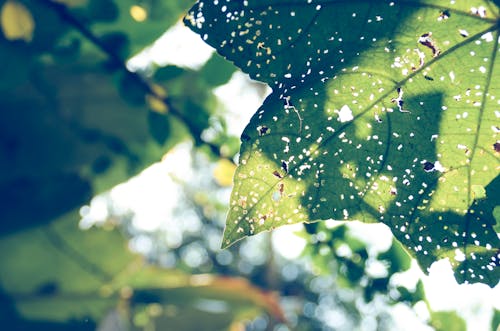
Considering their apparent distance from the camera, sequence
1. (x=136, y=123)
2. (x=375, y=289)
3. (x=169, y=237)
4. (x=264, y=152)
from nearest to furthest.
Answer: (x=264, y=152) → (x=375, y=289) → (x=136, y=123) → (x=169, y=237)

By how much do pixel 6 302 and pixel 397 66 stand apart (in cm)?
188

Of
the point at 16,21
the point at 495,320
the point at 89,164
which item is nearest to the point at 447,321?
the point at 495,320

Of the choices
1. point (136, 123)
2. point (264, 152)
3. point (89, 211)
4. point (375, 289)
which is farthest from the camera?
point (89, 211)

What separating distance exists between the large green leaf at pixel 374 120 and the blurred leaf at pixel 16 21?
797 millimetres

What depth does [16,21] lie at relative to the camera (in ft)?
3.96

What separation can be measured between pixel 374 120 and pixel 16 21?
1.10 m

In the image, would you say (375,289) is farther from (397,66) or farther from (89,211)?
(89,211)

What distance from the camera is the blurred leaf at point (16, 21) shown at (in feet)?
3.81

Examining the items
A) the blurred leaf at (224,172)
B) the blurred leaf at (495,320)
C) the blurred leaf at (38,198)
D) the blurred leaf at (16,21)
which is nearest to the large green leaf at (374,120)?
the blurred leaf at (495,320)

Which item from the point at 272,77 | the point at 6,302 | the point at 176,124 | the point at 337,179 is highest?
the point at 272,77

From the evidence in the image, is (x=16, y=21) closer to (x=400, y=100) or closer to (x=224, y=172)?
(x=224, y=172)

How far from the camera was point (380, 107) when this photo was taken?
63cm

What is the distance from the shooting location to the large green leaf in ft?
1.94

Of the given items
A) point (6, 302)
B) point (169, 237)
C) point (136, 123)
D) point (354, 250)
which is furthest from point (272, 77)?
point (169, 237)
